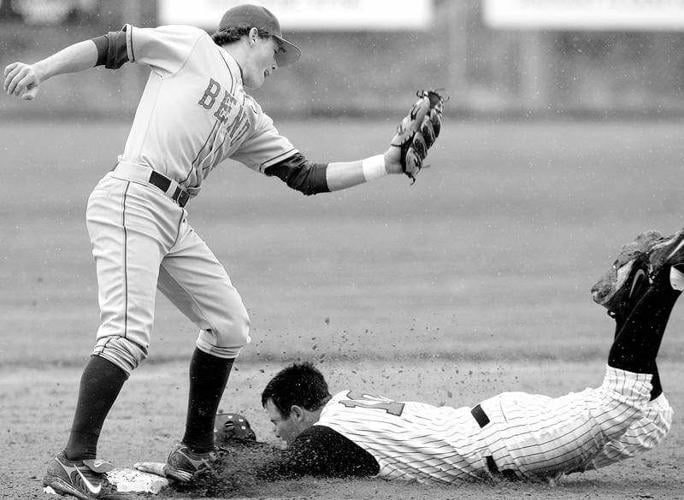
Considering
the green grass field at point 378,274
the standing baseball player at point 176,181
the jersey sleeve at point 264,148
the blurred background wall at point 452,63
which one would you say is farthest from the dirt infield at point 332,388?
the blurred background wall at point 452,63

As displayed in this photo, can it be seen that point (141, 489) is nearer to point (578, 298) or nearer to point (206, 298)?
point (206, 298)

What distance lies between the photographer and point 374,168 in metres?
4.07

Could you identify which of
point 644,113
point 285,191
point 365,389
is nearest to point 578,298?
point 365,389

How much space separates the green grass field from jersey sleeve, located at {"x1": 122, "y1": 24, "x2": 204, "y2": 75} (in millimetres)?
1570

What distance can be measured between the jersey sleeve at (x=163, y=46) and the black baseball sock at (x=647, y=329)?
1.84 meters

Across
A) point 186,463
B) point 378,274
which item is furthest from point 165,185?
point 378,274

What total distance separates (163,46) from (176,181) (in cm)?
49

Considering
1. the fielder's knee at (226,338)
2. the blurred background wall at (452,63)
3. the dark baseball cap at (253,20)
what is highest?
the blurred background wall at (452,63)

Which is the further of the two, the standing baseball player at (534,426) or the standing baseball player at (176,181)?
Answer: the standing baseball player at (534,426)

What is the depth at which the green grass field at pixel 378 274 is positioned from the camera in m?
5.33

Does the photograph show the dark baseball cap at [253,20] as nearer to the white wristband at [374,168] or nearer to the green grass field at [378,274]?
the white wristband at [374,168]

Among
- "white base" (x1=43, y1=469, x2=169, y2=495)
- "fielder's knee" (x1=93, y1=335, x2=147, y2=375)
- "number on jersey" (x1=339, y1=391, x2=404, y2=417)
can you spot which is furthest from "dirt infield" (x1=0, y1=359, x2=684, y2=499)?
"fielder's knee" (x1=93, y1=335, x2=147, y2=375)

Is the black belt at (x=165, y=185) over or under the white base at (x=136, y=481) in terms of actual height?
over

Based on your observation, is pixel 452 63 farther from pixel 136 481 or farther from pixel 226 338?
pixel 136 481
